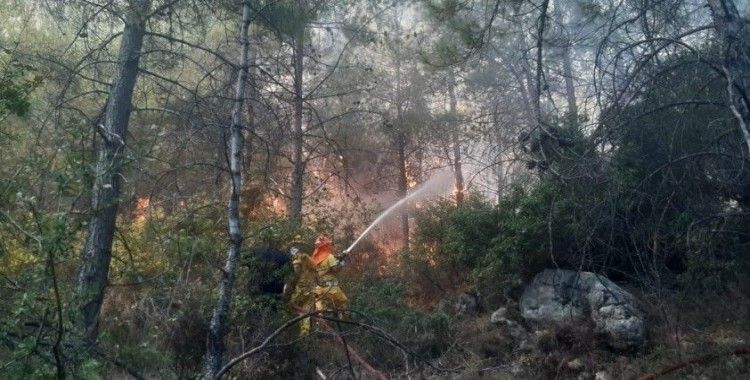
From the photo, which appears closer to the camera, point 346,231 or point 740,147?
point 740,147

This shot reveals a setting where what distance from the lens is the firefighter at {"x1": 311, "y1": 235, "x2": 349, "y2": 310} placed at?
9898 mm

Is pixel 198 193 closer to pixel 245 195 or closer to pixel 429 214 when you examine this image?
pixel 245 195

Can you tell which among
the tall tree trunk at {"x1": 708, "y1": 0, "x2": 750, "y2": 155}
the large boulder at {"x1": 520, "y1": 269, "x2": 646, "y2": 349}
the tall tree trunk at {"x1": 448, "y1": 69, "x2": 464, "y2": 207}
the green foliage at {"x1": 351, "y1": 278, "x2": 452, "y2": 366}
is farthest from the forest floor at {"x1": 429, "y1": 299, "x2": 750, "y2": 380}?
the tall tree trunk at {"x1": 448, "y1": 69, "x2": 464, "y2": 207}

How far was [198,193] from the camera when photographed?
30.1 ft

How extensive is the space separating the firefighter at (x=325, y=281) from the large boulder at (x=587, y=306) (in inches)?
125

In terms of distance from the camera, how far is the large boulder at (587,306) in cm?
944

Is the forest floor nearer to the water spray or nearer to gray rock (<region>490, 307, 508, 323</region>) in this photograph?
gray rock (<region>490, 307, 508, 323</region>)

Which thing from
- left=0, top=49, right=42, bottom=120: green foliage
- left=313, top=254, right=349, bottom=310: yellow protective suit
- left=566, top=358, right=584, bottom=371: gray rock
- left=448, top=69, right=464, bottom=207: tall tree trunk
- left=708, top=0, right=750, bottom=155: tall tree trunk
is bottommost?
left=566, top=358, right=584, bottom=371: gray rock

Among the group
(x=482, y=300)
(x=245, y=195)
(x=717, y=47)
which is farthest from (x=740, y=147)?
(x=245, y=195)

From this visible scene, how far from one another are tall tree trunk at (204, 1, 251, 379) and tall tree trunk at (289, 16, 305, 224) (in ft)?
2.34

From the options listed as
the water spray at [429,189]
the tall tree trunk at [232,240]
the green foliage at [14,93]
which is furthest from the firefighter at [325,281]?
the water spray at [429,189]

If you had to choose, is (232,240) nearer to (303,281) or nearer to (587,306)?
(303,281)

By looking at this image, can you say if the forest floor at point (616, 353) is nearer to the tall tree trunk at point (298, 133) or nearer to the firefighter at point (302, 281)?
the firefighter at point (302, 281)

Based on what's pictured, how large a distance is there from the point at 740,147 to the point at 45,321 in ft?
21.6
